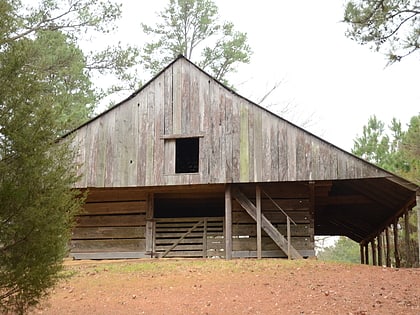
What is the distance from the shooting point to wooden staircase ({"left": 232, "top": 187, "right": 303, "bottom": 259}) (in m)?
17.9

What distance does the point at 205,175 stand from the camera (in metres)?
18.3

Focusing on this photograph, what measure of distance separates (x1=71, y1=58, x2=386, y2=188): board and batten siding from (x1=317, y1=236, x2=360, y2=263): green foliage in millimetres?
32466

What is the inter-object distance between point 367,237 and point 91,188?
16885 mm

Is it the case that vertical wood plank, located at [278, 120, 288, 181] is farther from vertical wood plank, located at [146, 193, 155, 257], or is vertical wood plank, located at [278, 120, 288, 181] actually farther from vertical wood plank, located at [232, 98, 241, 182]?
vertical wood plank, located at [146, 193, 155, 257]

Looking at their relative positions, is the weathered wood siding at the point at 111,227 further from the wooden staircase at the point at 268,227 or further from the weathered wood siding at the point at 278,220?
the wooden staircase at the point at 268,227

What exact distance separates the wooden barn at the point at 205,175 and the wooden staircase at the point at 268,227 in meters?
0.03

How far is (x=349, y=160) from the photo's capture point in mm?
17531

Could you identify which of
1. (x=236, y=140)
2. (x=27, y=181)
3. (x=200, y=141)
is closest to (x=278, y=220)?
(x=236, y=140)

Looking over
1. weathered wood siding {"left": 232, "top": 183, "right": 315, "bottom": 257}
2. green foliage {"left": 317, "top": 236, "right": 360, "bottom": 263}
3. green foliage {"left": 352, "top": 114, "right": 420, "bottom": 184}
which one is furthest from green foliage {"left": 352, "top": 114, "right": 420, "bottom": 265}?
green foliage {"left": 317, "top": 236, "right": 360, "bottom": 263}

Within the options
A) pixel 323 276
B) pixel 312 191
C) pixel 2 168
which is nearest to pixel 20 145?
pixel 2 168

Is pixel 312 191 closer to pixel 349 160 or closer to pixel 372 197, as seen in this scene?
pixel 349 160

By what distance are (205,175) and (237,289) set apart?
19.0 feet

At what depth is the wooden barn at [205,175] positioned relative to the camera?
706 inches

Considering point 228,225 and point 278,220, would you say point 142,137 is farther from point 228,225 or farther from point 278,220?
point 278,220
